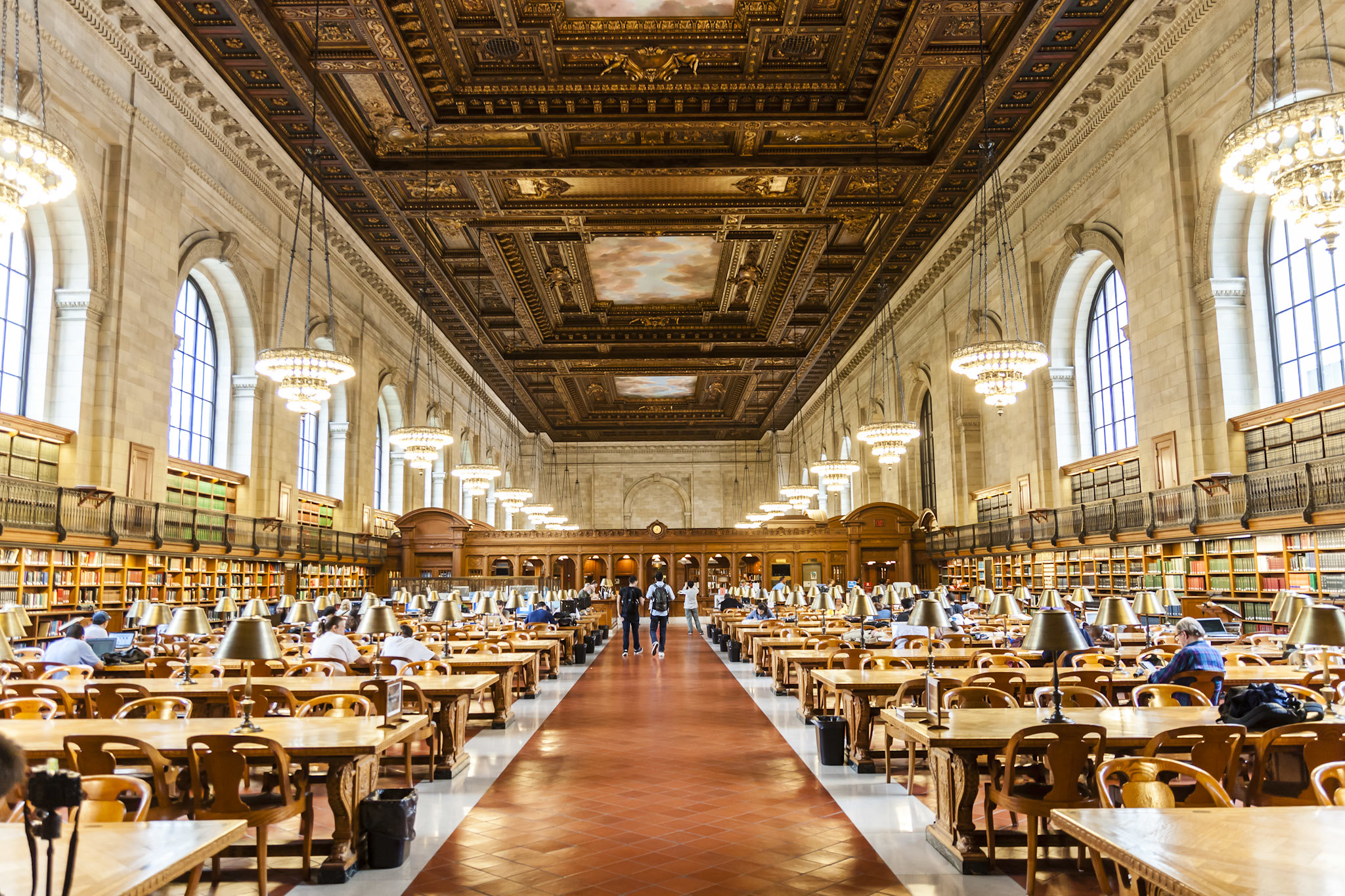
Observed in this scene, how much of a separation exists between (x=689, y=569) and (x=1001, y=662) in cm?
2841

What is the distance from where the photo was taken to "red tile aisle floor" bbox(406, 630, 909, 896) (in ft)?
15.5

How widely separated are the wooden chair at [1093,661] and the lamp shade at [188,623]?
6787 mm

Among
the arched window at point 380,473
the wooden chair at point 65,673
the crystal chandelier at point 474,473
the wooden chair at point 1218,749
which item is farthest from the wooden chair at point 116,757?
the arched window at point 380,473

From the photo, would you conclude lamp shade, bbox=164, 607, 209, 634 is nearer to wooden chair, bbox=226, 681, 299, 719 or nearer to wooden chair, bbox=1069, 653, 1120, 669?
wooden chair, bbox=226, 681, 299, 719

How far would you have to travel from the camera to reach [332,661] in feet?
27.4

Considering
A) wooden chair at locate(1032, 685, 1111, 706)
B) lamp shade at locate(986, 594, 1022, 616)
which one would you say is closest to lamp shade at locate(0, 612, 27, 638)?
wooden chair at locate(1032, 685, 1111, 706)

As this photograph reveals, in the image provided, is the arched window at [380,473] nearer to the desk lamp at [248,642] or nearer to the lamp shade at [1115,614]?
the lamp shade at [1115,614]

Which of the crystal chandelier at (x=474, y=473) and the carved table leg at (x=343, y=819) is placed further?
the crystal chandelier at (x=474, y=473)

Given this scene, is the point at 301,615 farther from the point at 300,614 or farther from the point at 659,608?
the point at 659,608

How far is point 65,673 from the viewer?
25.7 ft

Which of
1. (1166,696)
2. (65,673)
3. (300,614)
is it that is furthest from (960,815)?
(300,614)

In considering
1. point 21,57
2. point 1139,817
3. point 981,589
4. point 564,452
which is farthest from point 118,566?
point 564,452

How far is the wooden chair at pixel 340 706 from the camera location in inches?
239

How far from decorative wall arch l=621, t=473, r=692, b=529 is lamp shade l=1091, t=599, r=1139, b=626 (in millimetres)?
40866
